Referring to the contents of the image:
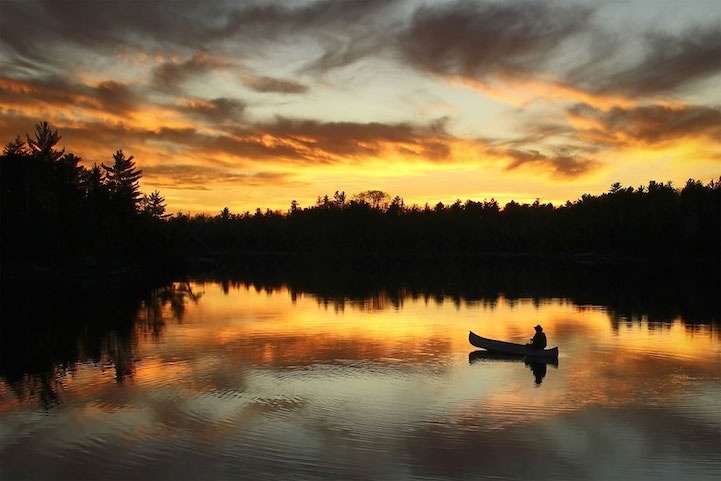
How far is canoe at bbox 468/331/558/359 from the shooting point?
2514 centimetres

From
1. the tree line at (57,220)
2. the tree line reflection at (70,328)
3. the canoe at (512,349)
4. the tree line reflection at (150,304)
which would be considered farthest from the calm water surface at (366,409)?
the tree line at (57,220)

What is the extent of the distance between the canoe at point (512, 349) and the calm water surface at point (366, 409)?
728mm

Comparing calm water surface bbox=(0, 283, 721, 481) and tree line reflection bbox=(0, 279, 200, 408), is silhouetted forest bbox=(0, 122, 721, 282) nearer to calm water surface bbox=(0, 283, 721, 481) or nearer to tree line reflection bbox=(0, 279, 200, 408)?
tree line reflection bbox=(0, 279, 200, 408)

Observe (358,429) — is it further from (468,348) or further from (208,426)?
(468,348)

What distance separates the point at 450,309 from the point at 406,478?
3109 cm

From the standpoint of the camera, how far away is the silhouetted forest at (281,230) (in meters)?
71.3

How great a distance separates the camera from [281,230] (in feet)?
615

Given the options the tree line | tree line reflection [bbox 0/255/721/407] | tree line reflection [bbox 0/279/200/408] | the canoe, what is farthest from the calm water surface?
the tree line

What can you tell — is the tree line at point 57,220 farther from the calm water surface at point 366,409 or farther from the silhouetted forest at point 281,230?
the calm water surface at point 366,409

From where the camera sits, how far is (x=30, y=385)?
2158 cm

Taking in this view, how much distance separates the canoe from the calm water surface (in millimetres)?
728

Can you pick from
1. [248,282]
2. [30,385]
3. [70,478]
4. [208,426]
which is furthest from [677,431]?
[248,282]

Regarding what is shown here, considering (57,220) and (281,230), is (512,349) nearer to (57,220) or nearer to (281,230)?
(57,220)

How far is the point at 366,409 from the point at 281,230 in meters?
171
